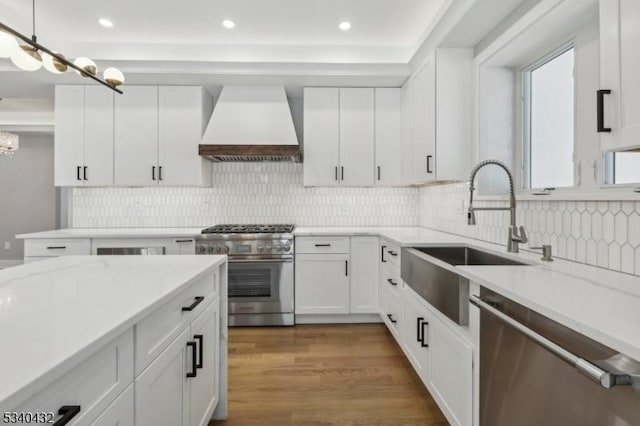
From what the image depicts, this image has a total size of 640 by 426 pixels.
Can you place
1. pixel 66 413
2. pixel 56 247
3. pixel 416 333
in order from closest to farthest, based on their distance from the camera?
pixel 66 413, pixel 416 333, pixel 56 247

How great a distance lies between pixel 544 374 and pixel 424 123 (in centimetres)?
244

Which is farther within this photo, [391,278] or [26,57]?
[391,278]

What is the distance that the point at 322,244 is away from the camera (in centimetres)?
352

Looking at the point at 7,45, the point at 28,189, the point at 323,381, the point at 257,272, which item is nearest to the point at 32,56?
the point at 7,45

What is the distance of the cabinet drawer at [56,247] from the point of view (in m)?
3.29

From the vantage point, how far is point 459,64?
284 centimetres

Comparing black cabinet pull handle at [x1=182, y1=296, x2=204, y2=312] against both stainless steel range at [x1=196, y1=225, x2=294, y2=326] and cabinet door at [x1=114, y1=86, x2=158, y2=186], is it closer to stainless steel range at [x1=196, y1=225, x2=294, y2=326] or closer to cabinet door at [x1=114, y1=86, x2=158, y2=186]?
stainless steel range at [x1=196, y1=225, x2=294, y2=326]

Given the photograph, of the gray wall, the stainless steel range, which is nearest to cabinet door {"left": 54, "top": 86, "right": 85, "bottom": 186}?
the stainless steel range

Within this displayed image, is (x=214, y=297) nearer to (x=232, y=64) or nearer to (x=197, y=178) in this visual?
(x=197, y=178)

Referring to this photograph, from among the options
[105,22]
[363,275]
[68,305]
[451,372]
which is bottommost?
[451,372]

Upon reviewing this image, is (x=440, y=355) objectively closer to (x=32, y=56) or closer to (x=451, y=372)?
(x=451, y=372)

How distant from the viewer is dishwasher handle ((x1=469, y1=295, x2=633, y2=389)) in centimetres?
77

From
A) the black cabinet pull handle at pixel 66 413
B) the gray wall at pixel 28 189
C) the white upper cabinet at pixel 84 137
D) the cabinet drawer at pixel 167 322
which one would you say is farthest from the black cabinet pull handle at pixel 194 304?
the gray wall at pixel 28 189

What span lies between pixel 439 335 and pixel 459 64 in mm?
2185
